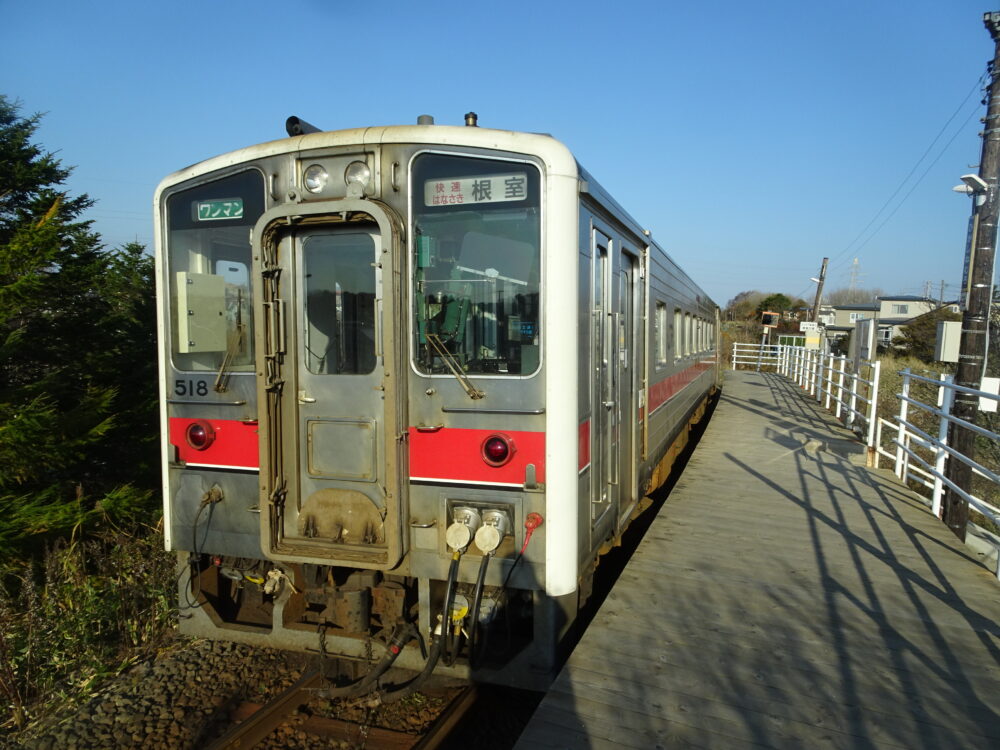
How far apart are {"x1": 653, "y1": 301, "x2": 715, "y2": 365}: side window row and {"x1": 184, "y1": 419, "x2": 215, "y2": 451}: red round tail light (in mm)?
3968

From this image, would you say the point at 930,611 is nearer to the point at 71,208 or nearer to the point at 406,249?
the point at 406,249

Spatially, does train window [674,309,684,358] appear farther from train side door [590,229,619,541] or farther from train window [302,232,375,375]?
train window [302,232,375,375]

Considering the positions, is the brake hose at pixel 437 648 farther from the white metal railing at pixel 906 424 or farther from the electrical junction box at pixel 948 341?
the electrical junction box at pixel 948 341

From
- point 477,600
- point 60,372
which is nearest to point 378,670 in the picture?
point 477,600

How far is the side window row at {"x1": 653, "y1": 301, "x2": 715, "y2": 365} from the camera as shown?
716 centimetres

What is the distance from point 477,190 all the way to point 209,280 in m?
1.72

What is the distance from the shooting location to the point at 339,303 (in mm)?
3764

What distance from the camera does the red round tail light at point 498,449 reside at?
11.5ft

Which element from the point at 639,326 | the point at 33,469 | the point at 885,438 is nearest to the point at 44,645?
the point at 33,469

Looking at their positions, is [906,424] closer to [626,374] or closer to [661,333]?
[661,333]

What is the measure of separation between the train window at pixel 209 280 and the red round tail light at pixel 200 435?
33 cm

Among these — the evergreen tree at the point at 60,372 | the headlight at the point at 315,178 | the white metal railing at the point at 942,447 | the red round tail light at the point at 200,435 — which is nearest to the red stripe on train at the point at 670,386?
the white metal railing at the point at 942,447

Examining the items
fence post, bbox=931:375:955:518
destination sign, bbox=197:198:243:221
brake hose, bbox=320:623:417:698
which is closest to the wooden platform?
fence post, bbox=931:375:955:518

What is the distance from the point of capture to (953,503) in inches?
287
